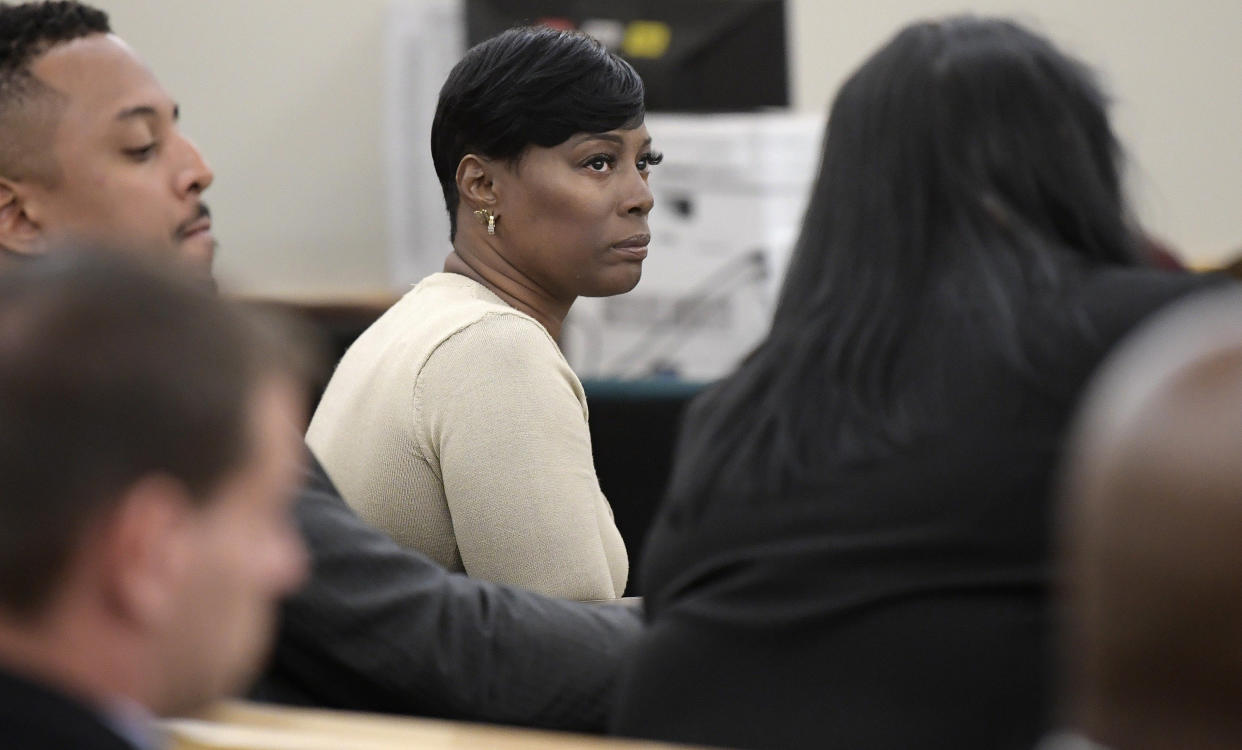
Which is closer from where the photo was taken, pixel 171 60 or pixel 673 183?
pixel 673 183

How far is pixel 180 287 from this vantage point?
72cm

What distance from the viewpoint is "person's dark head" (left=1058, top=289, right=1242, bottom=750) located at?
557mm

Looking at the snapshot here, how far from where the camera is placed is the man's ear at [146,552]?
0.69m

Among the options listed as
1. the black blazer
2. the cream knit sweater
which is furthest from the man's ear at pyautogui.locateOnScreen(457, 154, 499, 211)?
the black blazer

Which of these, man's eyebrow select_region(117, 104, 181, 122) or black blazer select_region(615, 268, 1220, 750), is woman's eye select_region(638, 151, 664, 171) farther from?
black blazer select_region(615, 268, 1220, 750)

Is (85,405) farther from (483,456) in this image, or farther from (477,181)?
(477,181)

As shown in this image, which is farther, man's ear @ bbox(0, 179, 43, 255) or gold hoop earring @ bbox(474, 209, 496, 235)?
gold hoop earring @ bbox(474, 209, 496, 235)

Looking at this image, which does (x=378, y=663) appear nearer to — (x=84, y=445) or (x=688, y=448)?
(x=688, y=448)

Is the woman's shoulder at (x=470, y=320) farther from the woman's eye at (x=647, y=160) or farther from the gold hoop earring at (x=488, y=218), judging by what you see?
the woman's eye at (x=647, y=160)

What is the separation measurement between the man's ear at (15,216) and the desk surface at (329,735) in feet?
2.90

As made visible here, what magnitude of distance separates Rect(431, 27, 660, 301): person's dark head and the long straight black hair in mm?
567

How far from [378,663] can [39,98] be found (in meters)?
0.77

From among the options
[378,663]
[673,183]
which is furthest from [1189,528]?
[673,183]

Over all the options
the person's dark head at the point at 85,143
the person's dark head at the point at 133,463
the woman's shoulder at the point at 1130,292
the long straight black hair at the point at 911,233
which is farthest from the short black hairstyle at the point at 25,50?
the woman's shoulder at the point at 1130,292
